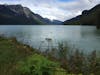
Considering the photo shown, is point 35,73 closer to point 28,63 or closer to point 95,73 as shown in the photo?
point 28,63

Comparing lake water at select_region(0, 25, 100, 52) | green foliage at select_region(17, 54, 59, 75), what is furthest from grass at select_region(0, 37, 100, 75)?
lake water at select_region(0, 25, 100, 52)

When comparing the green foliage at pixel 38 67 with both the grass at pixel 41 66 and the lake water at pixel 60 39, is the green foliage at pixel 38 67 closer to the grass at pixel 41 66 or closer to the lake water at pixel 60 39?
the grass at pixel 41 66

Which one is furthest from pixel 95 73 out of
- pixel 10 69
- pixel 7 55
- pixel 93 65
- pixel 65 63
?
pixel 7 55

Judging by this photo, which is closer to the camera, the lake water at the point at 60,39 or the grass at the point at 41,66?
the grass at the point at 41,66

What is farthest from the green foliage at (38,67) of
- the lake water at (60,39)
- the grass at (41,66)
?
the lake water at (60,39)

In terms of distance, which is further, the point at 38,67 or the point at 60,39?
the point at 60,39

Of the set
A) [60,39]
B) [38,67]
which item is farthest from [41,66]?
[60,39]

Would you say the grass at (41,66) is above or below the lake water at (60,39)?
above

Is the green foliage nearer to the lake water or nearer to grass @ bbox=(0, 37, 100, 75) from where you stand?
grass @ bbox=(0, 37, 100, 75)

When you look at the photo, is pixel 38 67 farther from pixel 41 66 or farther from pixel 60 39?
pixel 60 39

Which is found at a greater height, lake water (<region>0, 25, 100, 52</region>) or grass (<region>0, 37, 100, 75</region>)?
grass (<region>0, 37, 100, 75</region>)

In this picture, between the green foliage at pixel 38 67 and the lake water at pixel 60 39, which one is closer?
the green foliage at pixel 38 67

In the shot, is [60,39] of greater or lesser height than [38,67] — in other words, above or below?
below

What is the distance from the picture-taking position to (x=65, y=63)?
1010 centimetres
